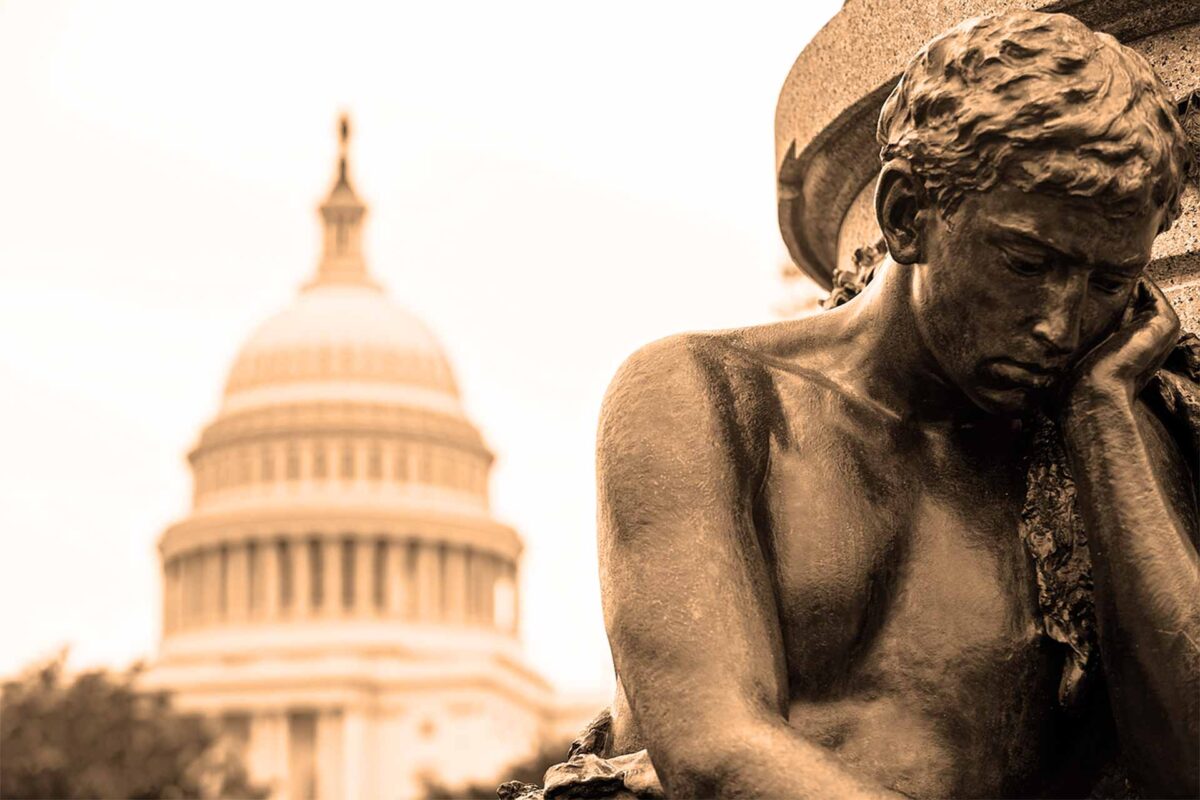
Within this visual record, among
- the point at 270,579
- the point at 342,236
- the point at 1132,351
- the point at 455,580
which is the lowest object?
the point at 1132,351

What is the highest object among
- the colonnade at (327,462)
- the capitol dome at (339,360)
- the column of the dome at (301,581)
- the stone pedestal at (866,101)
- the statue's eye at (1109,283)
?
the capitol dome at (339,360)

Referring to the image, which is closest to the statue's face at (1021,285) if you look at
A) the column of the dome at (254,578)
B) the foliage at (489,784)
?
the foliage at (489,784)

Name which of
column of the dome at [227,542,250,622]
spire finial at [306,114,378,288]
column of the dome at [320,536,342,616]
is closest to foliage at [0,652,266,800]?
column of the dome at [320,536,342,616]

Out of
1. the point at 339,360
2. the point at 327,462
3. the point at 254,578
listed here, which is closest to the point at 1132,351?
the point at 254,578

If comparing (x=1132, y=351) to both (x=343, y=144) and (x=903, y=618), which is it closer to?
(x=903, y=618)

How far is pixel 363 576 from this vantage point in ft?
290

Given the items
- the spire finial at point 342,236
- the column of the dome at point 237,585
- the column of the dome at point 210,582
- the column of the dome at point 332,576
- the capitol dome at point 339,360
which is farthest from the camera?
the spire finial at point 342,236

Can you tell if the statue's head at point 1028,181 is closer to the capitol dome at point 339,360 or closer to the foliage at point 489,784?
the foliage at point 489,784

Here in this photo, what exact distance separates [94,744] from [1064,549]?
1697 inches

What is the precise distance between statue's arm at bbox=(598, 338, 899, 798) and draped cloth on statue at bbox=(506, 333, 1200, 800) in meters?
0.18

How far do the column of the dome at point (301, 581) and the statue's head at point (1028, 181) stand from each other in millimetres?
84040

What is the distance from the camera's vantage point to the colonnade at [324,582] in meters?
87.1

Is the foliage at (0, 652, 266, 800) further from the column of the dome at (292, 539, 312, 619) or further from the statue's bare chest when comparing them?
the statue's bare chest

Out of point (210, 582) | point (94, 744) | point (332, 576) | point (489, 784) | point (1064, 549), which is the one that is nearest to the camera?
point (1064, 549)
